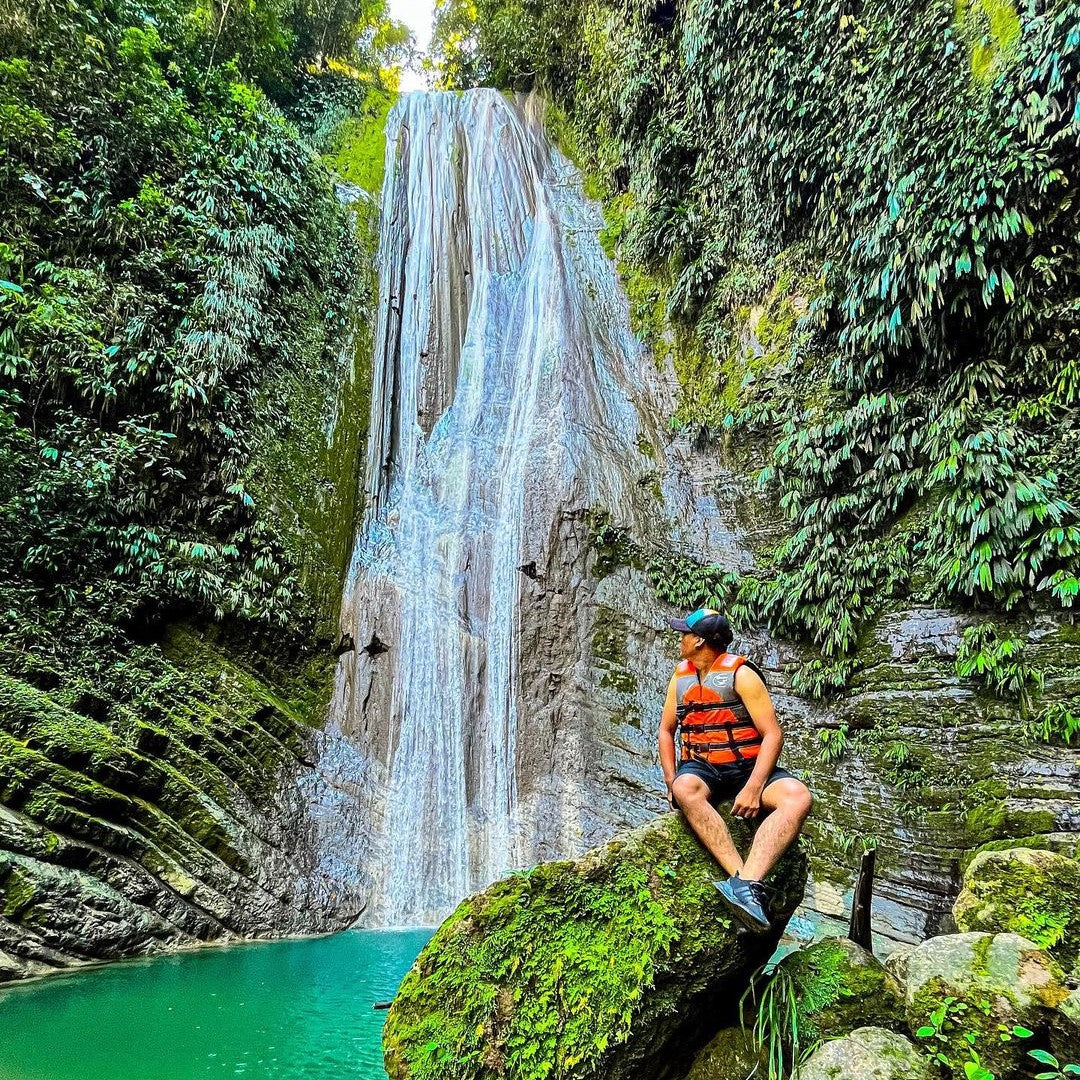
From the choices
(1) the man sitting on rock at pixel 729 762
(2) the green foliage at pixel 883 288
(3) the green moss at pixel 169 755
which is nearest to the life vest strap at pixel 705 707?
(1) the man sitting on rock at pixel 729 762

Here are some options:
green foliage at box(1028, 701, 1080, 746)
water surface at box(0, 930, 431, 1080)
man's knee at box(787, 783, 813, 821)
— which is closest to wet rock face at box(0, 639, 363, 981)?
water surface at box(0, 930, 431, 1080)

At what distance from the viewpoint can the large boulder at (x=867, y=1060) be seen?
79.4 inches

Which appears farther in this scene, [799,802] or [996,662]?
[996,662]

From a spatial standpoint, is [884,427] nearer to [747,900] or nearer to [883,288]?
[883,288]

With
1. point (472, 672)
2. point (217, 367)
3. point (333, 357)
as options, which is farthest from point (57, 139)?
point (472, 672)

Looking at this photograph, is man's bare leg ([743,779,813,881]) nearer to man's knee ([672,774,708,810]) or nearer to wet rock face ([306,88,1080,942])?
man's knee ([672,774,708,810])

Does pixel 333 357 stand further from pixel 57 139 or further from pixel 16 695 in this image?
pixel 16 695

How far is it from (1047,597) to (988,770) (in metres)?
1.65

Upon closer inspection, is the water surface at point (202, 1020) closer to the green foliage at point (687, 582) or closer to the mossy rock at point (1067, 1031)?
the mossy rock at point (1067, 1031)

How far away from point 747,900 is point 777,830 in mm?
295

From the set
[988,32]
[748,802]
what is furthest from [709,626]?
[988,32]

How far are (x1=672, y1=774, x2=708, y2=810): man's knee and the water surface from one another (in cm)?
197

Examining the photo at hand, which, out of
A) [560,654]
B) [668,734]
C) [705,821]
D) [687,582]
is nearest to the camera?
[705,821]

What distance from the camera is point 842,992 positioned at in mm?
2439
